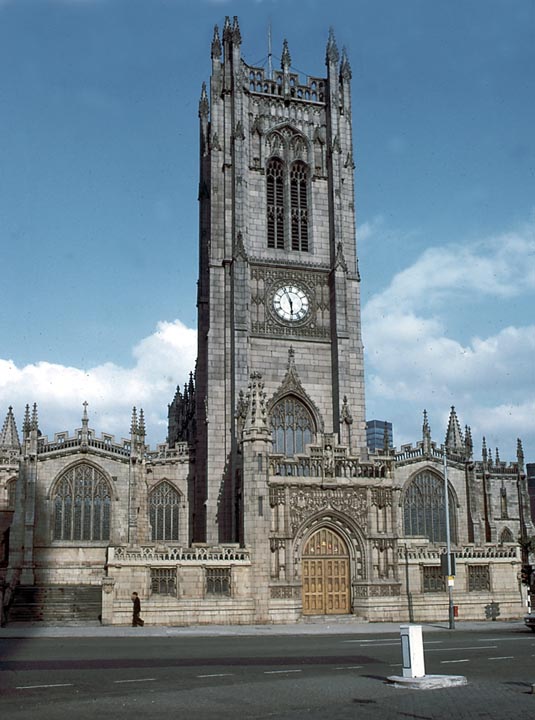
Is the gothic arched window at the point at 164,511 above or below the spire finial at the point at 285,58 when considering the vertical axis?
below

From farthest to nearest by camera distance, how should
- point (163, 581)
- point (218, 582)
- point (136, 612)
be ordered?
point (218, 582)
point (163, 581)
point (136, 612)

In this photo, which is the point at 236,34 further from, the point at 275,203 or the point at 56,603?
the point at 56,603

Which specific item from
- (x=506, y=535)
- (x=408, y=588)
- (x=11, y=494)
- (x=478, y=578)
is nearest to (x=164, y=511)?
(x=11, y=494)

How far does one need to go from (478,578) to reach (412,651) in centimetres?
2844

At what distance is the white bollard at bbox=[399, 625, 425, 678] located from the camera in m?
16.8

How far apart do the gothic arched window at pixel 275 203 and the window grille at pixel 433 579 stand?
2319 centimetres

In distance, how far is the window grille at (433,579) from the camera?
43416mm

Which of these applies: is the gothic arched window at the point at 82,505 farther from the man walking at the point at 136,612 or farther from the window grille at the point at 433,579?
the window grille at the point at 433,579

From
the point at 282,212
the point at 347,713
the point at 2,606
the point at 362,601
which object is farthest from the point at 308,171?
the point at 347,713

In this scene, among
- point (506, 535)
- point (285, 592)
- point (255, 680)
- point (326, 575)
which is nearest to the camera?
point (255, 680)

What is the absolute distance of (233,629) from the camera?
36.5m

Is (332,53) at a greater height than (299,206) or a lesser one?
greater

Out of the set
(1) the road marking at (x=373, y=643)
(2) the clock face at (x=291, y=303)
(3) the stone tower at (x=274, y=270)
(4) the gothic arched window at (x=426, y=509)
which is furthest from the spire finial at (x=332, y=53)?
(1) the road marking at (x=373, y=643)

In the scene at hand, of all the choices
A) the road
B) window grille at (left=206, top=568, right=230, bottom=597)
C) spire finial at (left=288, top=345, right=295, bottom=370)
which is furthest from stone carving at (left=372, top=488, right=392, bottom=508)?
the road
